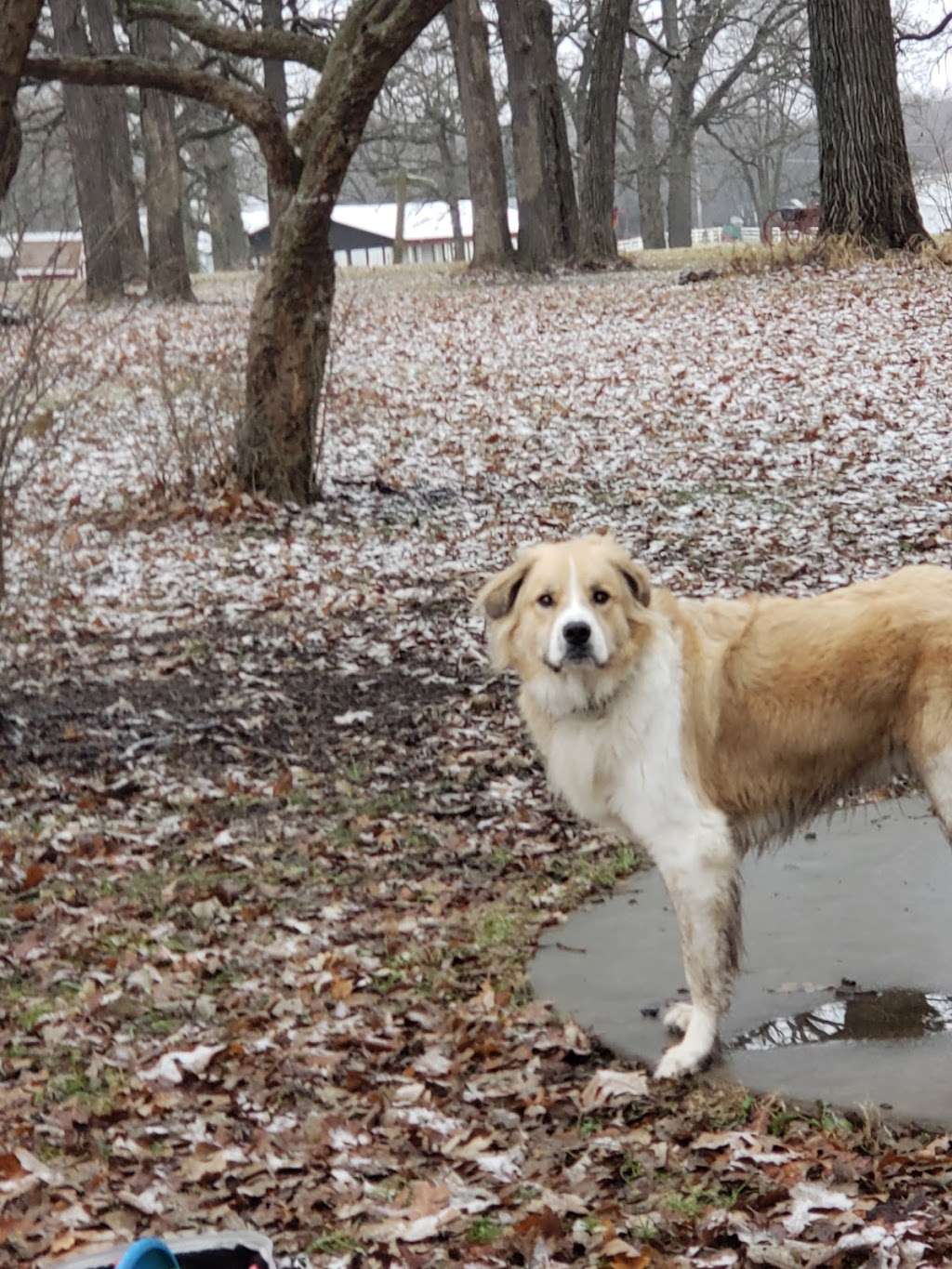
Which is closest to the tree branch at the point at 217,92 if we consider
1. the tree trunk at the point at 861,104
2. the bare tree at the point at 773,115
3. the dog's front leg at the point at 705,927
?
the dog's front leg at the point at 705,927

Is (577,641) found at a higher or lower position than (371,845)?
higher

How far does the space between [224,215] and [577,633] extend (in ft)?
154

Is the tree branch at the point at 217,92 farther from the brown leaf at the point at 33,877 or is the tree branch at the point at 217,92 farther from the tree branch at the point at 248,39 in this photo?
the brown leaf at the point at 33,877

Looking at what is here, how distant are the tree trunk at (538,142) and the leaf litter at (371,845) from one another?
12.2m

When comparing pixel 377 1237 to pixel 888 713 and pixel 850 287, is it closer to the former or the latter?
pixel 888 713

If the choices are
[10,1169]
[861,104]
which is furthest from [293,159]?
[861,104]

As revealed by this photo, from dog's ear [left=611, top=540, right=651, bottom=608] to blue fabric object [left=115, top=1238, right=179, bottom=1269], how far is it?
112 inches

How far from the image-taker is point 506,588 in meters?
5.29

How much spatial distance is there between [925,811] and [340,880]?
8.40ft

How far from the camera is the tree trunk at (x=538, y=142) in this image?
28.1 m

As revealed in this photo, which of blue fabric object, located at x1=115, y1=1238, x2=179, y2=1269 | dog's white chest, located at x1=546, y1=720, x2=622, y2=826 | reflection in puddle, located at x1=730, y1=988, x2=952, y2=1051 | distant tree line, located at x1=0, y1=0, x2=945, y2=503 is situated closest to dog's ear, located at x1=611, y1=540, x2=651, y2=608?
dog's white chest, located at x1=546, y1=720, x2=622, y2=826

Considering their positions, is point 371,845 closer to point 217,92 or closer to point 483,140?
point 217,92

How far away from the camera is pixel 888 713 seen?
502 cm

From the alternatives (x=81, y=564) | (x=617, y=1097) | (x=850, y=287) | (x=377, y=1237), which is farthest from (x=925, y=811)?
(x=850, y=287)
